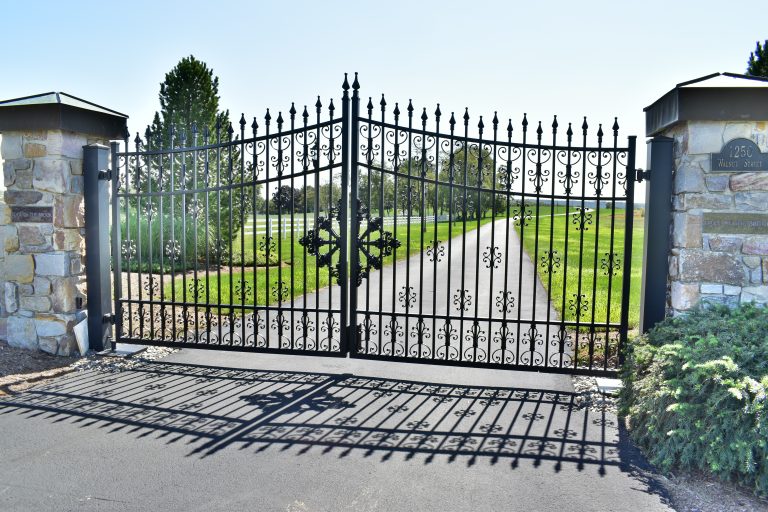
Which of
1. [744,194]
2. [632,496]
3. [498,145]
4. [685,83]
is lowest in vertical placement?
[632,496]

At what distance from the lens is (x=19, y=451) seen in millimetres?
4375

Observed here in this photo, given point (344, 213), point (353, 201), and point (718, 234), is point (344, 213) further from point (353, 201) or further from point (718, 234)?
point (718, 234)

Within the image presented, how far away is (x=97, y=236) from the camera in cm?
676

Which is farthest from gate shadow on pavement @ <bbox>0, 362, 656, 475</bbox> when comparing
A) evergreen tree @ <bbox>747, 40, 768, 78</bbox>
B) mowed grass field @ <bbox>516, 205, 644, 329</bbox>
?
evergreen tree @ <bbox>747, 40, 768, 78</bbox>

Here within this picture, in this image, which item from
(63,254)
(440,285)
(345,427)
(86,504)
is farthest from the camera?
(440,285)

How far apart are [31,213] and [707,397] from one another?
659cm

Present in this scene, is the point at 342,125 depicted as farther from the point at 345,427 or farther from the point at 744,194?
the point at 744,194

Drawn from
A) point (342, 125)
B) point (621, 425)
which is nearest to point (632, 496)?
point (621, 425)

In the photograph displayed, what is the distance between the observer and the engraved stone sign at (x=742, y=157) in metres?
5.31

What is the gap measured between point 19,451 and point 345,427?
7.68ft

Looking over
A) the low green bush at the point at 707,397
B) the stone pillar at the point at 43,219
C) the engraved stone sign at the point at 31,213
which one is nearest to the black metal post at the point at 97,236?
the stone pillar at the point at 43,219

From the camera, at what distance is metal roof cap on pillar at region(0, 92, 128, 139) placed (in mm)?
6371

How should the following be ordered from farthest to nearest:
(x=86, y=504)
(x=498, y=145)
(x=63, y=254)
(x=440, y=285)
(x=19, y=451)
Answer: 1. (x=440, y=285)
2. (x=63, y=254)
3. (x=498, y=145)
4. (x=19, y=451)
5. (x=86, y=504)

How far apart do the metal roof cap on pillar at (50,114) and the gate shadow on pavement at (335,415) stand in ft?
8.59
